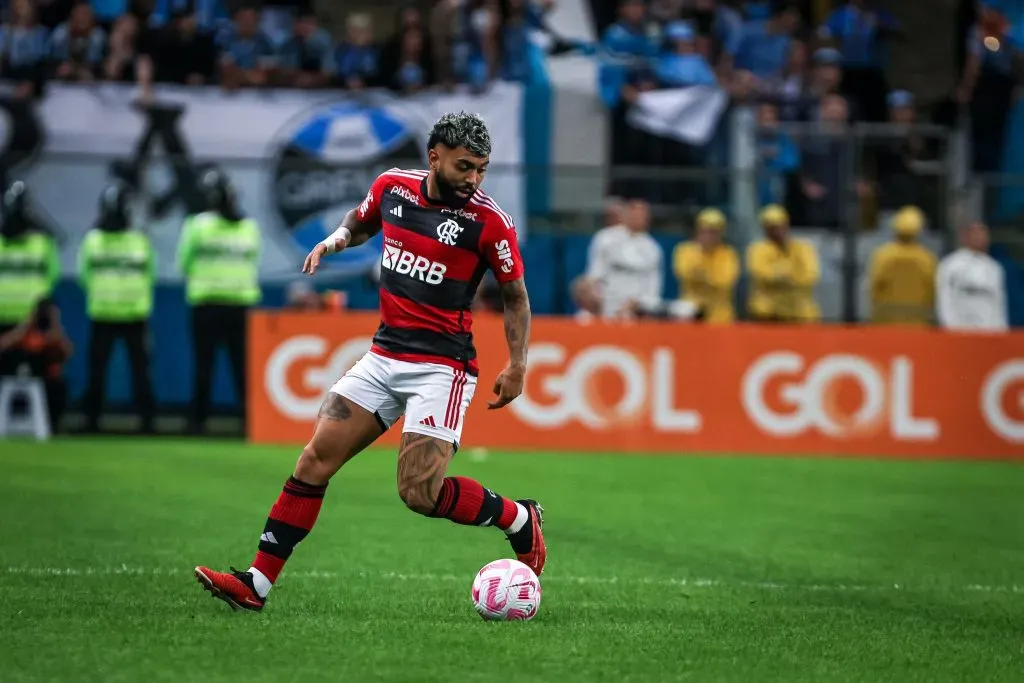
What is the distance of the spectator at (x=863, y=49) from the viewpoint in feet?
66.0

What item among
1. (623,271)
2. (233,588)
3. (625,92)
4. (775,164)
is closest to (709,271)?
(623,271)

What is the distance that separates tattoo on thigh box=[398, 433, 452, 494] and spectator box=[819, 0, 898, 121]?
13.7 meters

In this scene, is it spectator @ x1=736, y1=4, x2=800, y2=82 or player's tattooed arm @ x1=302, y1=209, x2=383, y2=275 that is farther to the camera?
spectator @ x1=736, y1=4, x2=800, y2=82

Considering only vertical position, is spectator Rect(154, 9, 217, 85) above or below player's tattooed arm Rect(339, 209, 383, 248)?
above

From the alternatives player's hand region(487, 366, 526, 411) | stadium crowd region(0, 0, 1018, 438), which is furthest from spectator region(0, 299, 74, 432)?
player's hand region(487, 366, 526, 411)

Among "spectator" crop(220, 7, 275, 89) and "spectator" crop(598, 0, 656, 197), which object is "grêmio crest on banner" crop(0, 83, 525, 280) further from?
"spectator" crop(598, 0, 656, 197)

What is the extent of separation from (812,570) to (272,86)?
35.8ft

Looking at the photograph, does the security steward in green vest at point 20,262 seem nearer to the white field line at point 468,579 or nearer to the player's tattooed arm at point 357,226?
the white field line at point 468,579

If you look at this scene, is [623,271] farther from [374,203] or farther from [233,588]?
[233,588]

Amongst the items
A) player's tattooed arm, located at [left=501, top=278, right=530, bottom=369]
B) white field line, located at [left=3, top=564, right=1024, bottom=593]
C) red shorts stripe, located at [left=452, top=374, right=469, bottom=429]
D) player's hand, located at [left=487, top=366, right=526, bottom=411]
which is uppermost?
player's tattooed arm, located at [left=501, top=278, right=530, bottom=369]

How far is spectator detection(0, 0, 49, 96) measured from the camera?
18031 mm

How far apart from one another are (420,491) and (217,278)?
10369 millimetres

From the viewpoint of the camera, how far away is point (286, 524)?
738cm

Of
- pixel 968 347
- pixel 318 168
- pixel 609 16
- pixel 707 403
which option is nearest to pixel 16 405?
pixel 318 168
